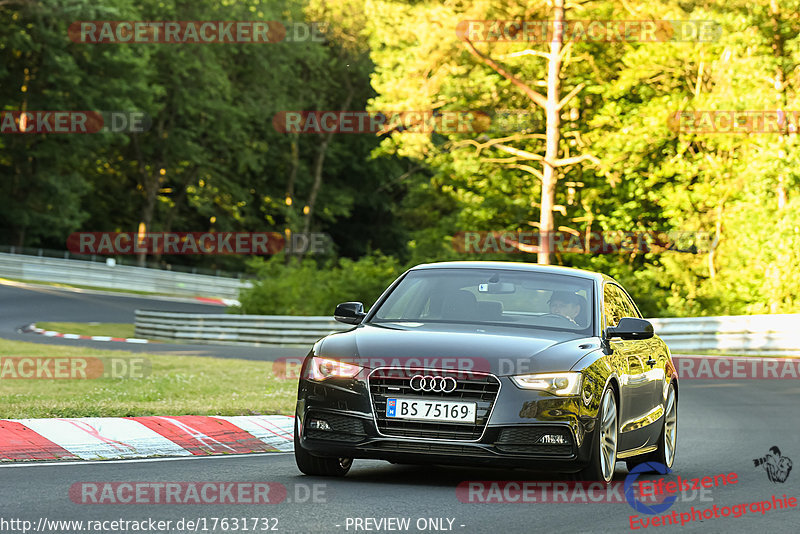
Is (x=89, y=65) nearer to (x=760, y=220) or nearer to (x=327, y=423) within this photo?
(x=760, y=220)

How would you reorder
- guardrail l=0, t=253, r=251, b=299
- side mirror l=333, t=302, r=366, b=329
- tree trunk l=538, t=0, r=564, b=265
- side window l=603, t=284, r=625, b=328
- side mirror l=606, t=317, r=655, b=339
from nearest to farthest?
1. side mirror l=606, t=317, r=655, b=339
2. side mirror l=333, t=302, r=366, b=329
3. side window l=603, t=284, r=625, b=328
4. tree trunk l=538, t=0, r=564, b=265
5. guardrail l=0, t=253, r=251, b=299

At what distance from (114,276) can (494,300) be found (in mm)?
49840

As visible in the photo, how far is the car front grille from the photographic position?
8.51 meters

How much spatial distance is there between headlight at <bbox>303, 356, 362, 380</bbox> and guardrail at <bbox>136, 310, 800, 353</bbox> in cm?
2025

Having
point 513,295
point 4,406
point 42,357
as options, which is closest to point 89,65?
point 42,357

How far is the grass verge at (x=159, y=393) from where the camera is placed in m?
13.2

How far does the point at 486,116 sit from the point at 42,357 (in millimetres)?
23302

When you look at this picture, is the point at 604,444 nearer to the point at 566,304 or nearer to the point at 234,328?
the point at 566,304

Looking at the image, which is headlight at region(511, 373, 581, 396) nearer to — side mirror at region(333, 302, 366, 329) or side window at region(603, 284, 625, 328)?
side window at region(603, 284, 625, 328)

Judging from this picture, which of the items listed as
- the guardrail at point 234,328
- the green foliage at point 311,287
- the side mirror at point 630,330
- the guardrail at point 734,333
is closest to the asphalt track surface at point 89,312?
the guardrail at point 234,328

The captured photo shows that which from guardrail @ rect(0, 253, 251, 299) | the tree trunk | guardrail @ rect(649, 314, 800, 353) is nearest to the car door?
guardrail @ rect(649, 314, 800, 353)

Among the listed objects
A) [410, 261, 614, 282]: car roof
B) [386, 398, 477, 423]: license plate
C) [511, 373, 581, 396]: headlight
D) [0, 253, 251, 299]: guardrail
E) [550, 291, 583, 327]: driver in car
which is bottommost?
[0, 253, 251, 299]: guardrail

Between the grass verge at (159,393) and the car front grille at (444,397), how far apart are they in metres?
4.71

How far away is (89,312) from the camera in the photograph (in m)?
43.3
